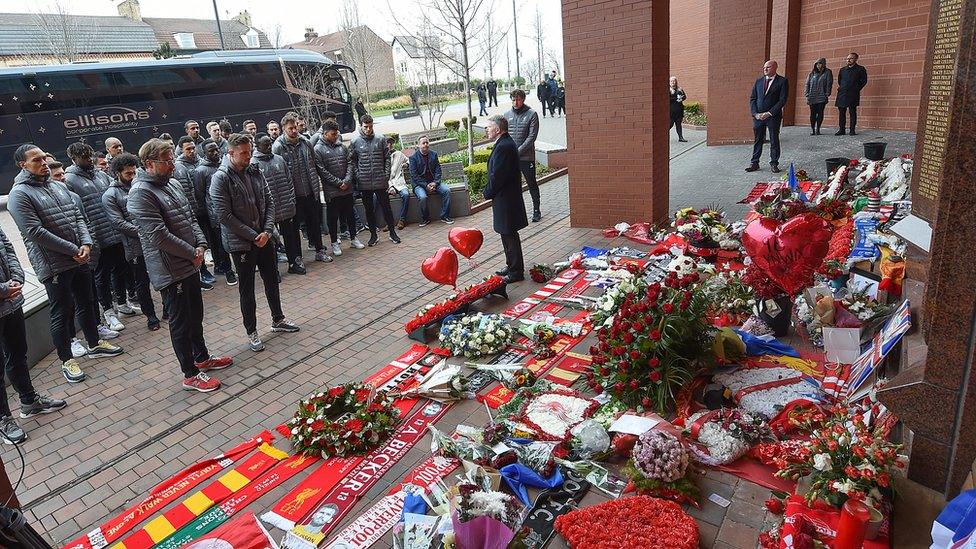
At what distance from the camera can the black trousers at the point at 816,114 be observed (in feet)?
43.5

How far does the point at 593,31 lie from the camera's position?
27.0ft

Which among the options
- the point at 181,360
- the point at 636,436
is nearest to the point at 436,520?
the point at 636,436

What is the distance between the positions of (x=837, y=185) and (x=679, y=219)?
2.07 m

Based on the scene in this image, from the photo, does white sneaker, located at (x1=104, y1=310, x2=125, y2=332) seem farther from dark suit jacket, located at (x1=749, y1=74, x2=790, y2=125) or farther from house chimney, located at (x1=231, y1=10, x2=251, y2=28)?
house chimney, located at (x1=231, y1=10, x2=251, y2=28)

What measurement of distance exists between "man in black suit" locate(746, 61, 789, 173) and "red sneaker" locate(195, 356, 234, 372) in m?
9.84

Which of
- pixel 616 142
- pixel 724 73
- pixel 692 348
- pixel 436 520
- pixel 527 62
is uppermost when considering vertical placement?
pixel 527 62

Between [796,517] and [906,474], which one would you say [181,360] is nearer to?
[796,517]

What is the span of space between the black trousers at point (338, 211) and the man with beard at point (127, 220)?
298 centimetres

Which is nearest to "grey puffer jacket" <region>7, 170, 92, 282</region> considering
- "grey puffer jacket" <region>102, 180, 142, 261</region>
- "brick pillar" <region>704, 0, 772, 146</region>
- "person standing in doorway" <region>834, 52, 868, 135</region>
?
"grey puffer jacket" <region>102, 180, 142, 261</region>

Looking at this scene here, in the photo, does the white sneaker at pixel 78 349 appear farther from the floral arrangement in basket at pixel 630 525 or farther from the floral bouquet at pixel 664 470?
the floral bouquet at pixel 664 470

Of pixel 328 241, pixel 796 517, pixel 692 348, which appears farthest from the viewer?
pixel 328 241

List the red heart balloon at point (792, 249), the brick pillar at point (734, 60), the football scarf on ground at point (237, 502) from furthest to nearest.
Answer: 1. the brick pillar at point (734, 60)
2. the red heart balloon at point (792, 249)
3. the football scarf on ground at point (237, 502)

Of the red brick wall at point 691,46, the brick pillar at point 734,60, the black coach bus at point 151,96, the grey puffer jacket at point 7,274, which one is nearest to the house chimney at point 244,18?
the black coach bus at point 151,96

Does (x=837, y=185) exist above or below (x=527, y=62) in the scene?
below
